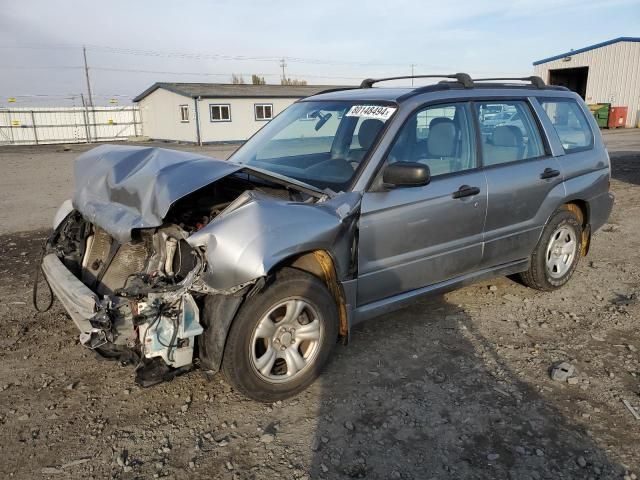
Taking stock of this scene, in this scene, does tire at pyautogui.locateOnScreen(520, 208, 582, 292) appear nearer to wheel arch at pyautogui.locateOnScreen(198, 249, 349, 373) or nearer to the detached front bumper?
wheel arch at pyautogui.locateOnScreen(198, 249, 349, 373)

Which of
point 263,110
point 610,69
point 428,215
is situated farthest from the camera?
point 610,69

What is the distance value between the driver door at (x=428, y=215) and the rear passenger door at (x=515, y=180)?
5.9 inches

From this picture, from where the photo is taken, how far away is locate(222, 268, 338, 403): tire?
303 centimetres

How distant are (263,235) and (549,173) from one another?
298cm

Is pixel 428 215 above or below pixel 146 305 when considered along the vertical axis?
above

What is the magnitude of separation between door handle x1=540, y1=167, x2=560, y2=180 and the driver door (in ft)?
2.65

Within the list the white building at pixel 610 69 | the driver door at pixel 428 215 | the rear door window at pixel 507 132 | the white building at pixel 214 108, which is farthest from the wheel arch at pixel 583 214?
the white building at pixel 610 69

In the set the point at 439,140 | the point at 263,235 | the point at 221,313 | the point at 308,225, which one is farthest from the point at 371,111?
the point at 221,313

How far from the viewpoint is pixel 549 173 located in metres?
4.63

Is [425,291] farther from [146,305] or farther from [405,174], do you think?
[146,305]

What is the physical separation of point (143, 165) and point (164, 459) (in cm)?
180

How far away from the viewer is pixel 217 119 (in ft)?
98.0

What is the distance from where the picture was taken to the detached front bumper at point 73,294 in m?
2.94

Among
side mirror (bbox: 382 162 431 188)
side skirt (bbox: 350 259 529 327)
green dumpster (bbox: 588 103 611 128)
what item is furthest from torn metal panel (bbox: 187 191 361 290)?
green dumpster (bbox: 588 103 611 128)
